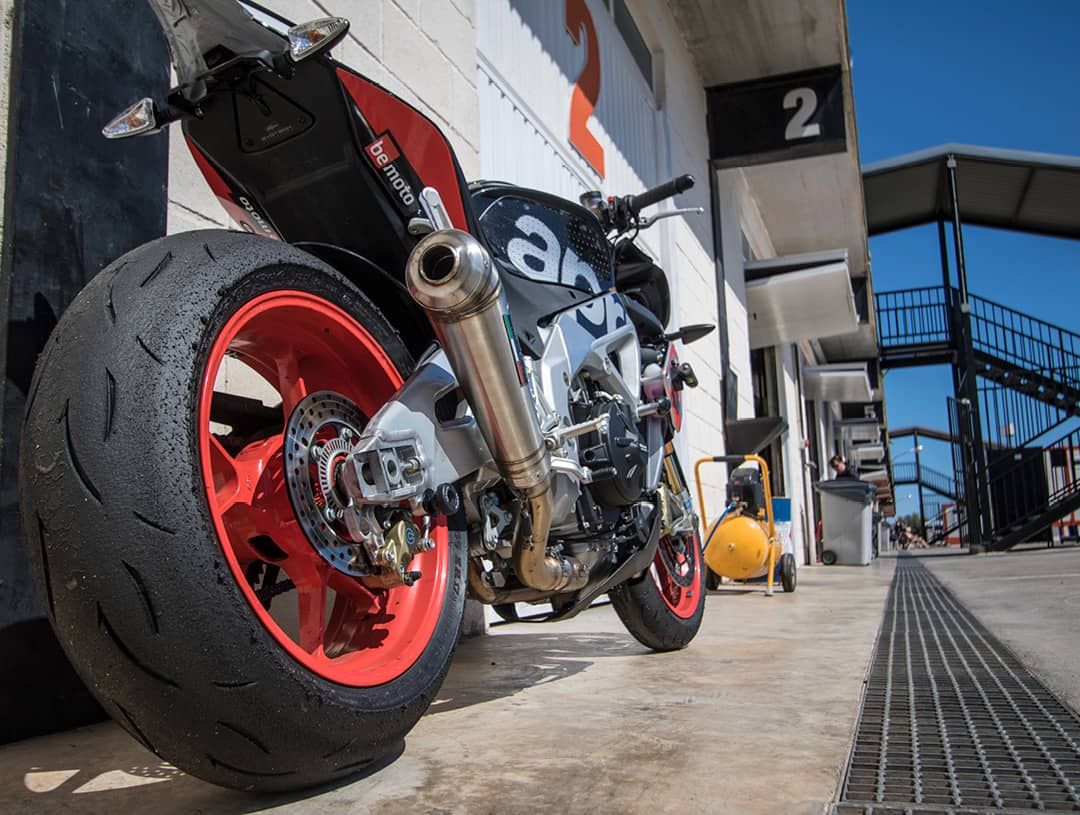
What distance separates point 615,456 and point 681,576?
986 mm

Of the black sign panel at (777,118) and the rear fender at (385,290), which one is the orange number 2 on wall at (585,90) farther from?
the rear fender at (385,290)

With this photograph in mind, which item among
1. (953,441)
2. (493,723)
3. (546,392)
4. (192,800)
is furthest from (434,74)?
(953,441)

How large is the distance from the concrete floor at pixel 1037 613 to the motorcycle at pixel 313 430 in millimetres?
1086

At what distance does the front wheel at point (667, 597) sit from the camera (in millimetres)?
2539

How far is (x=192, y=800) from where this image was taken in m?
1.26

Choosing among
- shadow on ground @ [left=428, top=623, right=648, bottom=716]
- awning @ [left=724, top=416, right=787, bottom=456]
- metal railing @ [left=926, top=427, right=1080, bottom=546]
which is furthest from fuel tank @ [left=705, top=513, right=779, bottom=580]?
metal railing @ [left=926, top=427, right=1080, bottom=546]

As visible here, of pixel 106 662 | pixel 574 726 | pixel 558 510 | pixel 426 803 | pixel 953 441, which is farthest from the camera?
pixel 953 441

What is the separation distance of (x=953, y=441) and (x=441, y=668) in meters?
18.7

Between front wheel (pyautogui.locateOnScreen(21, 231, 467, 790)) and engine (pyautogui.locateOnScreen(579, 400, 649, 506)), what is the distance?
0.68 metres

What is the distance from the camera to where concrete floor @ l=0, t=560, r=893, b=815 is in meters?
1.24

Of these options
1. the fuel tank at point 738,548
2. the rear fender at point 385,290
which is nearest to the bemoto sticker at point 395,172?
the rear fender at point 385,290

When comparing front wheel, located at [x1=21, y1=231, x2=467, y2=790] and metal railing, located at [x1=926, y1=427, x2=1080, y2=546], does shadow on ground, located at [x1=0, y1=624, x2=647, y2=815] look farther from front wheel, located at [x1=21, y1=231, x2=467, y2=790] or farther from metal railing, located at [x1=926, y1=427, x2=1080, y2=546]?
metal railing, located at [x1=926, y1=427, x2=1080, y2=546]

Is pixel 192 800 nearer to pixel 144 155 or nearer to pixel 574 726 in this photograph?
pixel 574 726

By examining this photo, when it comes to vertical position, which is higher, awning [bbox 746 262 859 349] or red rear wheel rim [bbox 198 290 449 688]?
awning [bbox 746 262 859 349]
